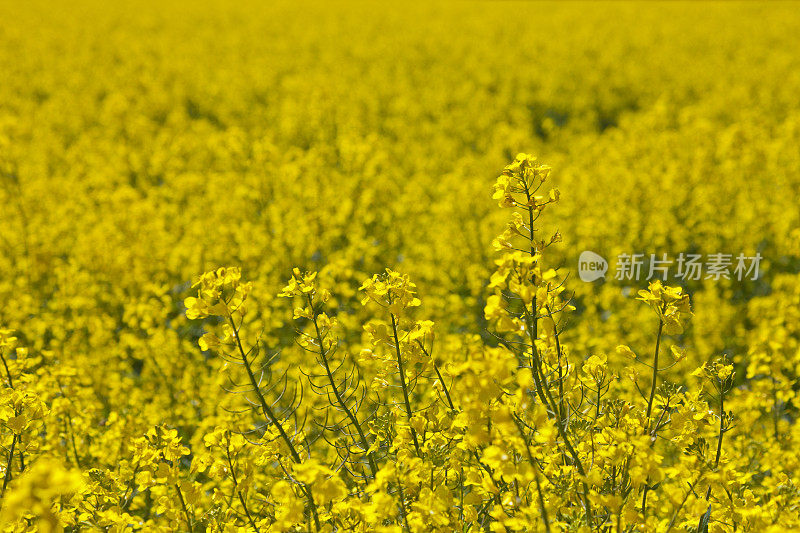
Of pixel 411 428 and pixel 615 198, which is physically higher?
pixel 615 198

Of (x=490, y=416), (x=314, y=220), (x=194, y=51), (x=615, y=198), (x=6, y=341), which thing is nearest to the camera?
(x=490, y=416)

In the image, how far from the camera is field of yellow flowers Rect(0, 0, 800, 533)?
187 centimetres

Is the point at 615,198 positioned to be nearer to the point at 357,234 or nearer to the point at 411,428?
the point at 357,234

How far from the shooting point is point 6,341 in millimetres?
2459

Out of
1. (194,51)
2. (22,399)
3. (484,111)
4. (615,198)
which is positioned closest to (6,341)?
(22,399)

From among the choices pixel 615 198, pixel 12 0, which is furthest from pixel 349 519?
pixel 12 0

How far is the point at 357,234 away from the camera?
579cm

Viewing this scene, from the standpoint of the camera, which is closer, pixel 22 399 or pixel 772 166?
pixel 22 399

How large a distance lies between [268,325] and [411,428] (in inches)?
111

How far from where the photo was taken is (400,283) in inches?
76.4

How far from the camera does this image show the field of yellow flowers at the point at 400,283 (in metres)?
1.87

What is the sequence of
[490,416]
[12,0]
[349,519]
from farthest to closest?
[12,0], [349,519], [490,416]

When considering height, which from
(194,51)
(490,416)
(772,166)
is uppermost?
(194,51)

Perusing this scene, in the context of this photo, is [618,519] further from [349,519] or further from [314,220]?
[314,220]
